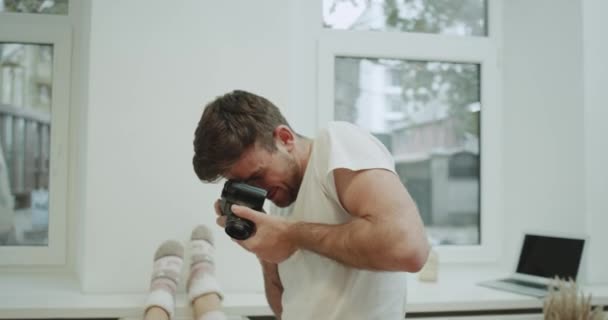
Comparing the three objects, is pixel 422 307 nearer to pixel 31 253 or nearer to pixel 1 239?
pixel 31 253

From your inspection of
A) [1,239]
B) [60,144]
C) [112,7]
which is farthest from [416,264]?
[1,239]

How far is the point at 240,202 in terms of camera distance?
3.18 ft

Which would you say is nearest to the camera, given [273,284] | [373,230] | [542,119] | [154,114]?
[373,230]

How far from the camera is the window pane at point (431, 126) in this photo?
2299 millimetres

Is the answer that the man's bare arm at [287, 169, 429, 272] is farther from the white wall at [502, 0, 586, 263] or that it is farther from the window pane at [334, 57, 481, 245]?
the white wall at [502, 0, 586, 263]

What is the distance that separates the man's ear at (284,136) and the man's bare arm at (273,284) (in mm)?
324

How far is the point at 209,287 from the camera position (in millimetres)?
1571

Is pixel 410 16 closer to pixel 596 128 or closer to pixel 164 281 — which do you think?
pixel 596 128

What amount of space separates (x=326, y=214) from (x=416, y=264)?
204 mm

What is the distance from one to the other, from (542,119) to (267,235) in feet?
5.81

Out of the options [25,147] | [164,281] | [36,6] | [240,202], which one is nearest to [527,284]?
[164,281]

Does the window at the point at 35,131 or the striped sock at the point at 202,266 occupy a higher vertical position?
the window at the point at 35,131

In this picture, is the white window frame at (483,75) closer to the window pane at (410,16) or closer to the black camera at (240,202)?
the window pane at (410,16)

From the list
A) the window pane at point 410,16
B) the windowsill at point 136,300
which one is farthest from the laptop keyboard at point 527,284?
the window pane at point 410,16
